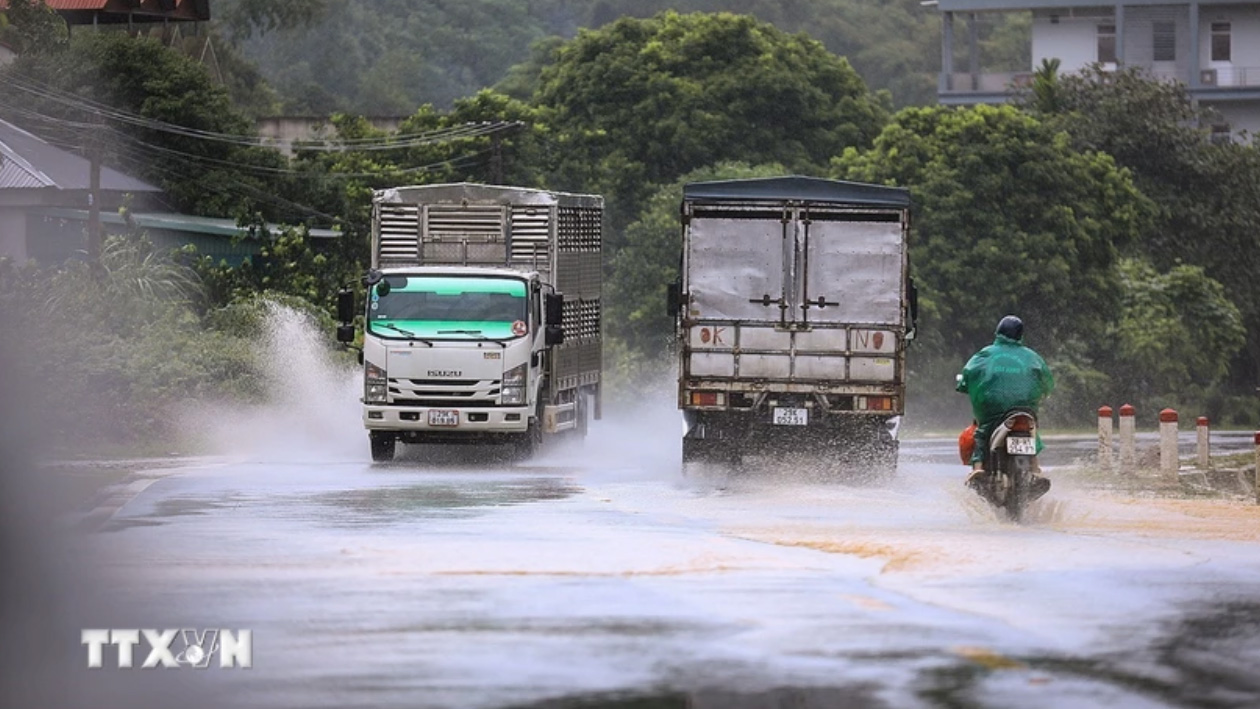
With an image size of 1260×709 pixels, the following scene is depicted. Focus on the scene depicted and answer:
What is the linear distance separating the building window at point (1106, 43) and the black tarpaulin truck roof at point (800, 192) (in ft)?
211

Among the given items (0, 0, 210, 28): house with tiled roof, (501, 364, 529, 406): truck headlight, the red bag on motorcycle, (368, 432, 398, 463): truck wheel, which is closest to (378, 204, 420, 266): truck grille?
(368, 432, 398, 463): truck wheel

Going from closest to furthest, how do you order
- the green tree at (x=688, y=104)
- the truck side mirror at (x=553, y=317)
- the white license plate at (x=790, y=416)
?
the white license plate at (x=790, y=416) < the truck side mirror at (x=553, y=317) < the green tree at (x=688, y=104)

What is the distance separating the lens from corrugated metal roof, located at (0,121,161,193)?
5384 cm

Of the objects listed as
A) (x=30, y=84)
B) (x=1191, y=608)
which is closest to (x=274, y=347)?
(x=30, y=84)

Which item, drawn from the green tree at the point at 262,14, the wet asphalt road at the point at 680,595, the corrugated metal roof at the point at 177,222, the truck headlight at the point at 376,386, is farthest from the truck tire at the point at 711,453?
the green tree at the point at 262,14

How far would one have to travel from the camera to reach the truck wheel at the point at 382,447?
29531mm

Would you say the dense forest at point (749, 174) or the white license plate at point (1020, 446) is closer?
the white license plate at point (1020, 446)

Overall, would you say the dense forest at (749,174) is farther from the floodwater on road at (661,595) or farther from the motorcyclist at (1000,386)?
the motorcyclist at (1000,386)

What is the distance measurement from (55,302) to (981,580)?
25874 millimetres

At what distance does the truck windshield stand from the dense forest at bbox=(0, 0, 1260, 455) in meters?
11.5

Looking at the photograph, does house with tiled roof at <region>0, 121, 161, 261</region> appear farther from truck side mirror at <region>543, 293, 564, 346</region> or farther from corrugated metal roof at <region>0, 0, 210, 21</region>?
truck side mirror at <region>543, 293, 564, 346</region>

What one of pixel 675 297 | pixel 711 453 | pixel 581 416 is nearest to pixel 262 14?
pixel 581 416

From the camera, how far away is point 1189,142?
243 ft

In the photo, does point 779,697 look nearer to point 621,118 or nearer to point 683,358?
point 683,358
